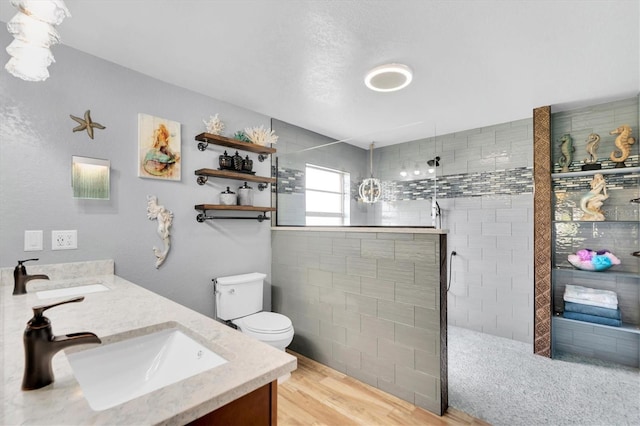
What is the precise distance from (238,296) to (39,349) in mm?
1952

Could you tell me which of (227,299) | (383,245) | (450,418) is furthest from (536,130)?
(227,299)

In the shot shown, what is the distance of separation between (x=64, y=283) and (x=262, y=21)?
1911mm

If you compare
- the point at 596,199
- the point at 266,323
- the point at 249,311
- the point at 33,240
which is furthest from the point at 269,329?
the point at 596,199

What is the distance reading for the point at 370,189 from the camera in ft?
8.98

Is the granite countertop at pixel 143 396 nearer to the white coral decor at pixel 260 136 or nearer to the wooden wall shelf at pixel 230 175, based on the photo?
the wooden wall shelf at pixel 230 175

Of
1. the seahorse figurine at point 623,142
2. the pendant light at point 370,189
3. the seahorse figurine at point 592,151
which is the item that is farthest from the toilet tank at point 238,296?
the seahorse figurine at point 623,142

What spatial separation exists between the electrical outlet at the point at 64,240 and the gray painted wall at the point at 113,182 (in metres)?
0.03

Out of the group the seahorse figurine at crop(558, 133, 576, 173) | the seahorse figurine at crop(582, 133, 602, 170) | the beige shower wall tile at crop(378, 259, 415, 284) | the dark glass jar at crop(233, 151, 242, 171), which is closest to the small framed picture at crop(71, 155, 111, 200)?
the dark glass jar at crop(233, 151, 242, 171)

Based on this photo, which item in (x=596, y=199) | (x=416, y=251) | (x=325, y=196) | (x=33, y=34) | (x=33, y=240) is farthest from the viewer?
(x=325, y=196)

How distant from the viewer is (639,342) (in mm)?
2600

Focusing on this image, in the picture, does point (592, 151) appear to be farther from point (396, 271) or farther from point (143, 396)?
point (143, 396)

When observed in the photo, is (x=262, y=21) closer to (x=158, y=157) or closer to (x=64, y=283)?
(x=158, y=157)

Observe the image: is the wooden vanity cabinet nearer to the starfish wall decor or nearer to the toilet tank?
the toilet tank

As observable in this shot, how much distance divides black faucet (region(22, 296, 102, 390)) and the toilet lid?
1689 millimetres
